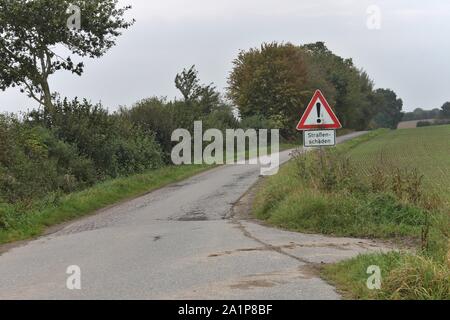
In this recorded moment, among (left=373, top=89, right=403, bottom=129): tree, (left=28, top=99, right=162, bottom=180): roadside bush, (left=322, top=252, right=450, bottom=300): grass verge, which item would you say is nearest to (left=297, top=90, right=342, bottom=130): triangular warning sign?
(left=322, top=252, right=450, bottom=300): grass verge

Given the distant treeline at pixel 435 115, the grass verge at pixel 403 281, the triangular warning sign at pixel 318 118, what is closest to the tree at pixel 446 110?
the distant treeline at pixel 435 115

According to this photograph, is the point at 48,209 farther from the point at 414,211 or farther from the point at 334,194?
the point at 414,211

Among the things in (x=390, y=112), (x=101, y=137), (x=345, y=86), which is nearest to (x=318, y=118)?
(x=101, y=137)

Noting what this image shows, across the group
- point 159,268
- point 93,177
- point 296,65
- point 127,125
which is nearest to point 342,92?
point 296,65

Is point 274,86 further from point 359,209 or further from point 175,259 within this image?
point 175,259

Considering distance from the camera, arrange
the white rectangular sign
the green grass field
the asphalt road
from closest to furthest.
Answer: the asphalt road → the white rectangular sign → the green grass field

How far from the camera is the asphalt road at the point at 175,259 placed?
7371mm

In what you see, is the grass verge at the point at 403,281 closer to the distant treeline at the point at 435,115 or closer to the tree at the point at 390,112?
the tree at the point at 390,112

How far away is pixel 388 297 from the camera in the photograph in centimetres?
641

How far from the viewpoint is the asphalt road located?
24.2 ft

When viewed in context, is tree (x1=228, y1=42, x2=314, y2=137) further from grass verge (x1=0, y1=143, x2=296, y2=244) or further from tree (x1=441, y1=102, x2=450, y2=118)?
tree (x1=441, y1=102, x2=450, y2=118)

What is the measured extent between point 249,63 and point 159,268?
55.3m

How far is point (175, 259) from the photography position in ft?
31.0

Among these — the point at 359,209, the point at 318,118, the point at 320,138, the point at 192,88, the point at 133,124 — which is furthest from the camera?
the point at 192,88
